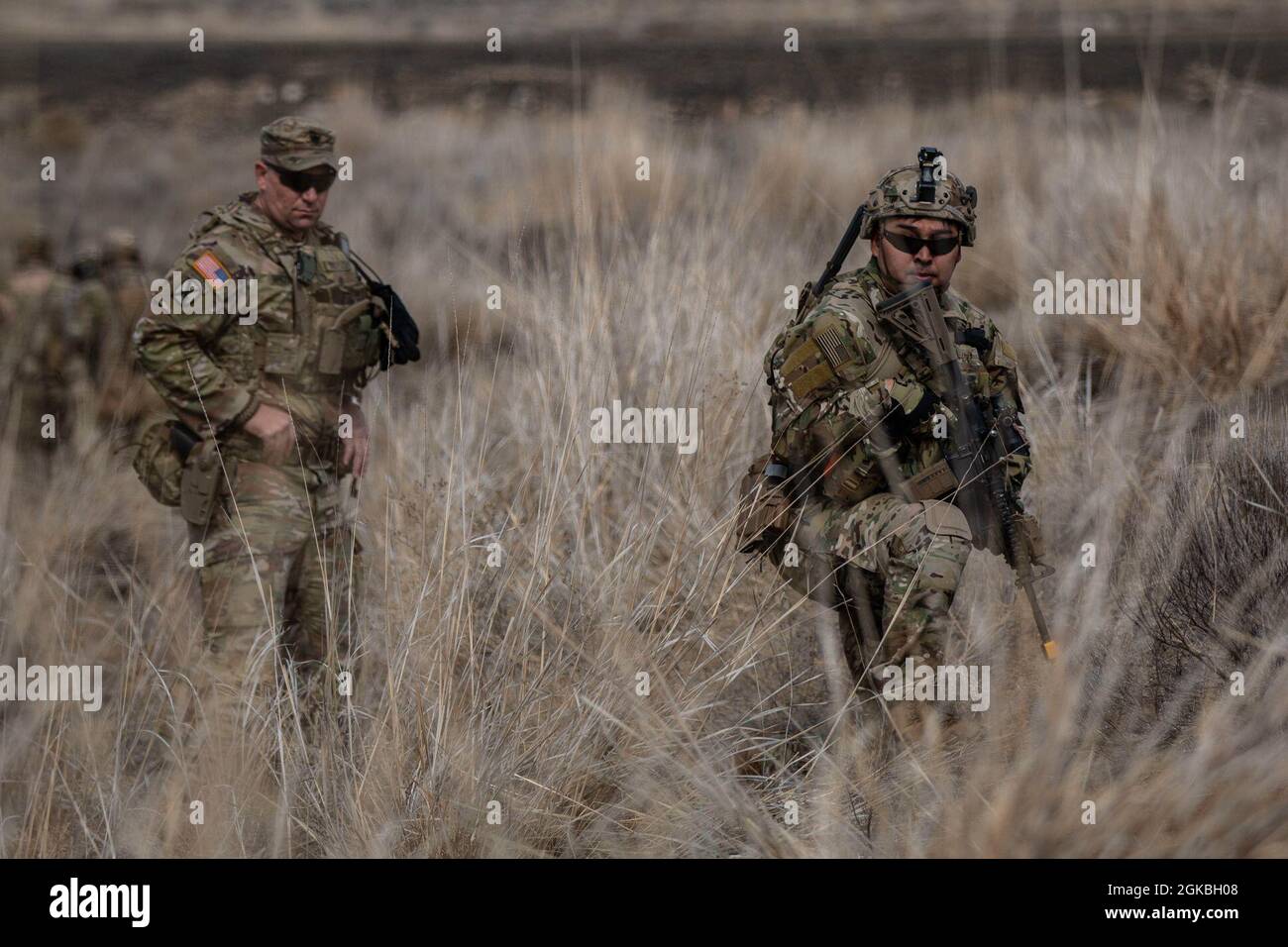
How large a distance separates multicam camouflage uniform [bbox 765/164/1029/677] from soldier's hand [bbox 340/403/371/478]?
4.37 feet

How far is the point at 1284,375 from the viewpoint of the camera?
5.66m

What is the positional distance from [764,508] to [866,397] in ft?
1.35

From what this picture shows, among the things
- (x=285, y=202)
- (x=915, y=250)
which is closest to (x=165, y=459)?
(x=285, y=202)

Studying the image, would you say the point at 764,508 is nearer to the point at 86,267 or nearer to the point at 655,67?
the point at 86,267

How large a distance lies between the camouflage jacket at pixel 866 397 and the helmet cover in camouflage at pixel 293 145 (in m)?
1.53

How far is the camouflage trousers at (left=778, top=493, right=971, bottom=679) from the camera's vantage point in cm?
411

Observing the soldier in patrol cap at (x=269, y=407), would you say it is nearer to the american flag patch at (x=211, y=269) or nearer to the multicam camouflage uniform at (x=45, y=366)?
the american flag patch at (x=211, y=269)

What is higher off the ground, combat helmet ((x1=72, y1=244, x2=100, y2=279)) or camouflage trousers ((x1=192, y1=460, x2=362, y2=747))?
combat helmet ((x1=72, y1=244, x2=100, y2=279))

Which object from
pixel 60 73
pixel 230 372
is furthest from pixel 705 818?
pixel 60 73

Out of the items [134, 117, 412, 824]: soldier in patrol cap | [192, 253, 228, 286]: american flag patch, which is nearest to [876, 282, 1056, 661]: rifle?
[134, 117, 412, 824]: soldier in patrol cap

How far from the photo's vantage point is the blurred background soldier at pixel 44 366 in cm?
793

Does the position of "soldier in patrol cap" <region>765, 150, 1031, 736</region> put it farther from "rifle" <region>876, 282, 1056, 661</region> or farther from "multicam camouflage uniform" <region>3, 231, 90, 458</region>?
"multicam camouflage uniform" <region>3, 231, 90, 458</region>

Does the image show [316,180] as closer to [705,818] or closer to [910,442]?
[910,442]

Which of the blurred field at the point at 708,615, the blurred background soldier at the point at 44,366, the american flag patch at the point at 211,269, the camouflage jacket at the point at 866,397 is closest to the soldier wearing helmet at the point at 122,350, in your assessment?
the blurred background soldier at the point at 44,366
